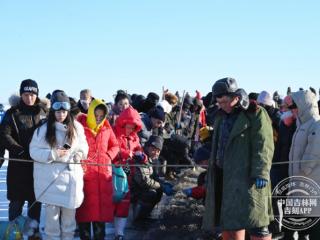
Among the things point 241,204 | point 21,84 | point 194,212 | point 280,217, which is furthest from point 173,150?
point 241,204

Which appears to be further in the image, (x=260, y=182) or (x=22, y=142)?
(x=22, y=142)

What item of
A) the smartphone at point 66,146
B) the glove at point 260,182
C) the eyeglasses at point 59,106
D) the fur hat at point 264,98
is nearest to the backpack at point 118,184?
the smartphone at point 66,146

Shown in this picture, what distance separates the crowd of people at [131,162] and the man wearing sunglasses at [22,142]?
11 mm

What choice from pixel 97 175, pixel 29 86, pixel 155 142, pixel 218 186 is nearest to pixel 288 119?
pixel 218 186

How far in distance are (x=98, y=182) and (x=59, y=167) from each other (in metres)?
0.53

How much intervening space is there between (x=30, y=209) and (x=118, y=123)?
5.09 feet

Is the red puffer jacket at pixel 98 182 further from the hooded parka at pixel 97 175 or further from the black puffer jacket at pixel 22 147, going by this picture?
the black puffer jacket at pixel 22 147

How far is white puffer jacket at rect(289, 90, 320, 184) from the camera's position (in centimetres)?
579

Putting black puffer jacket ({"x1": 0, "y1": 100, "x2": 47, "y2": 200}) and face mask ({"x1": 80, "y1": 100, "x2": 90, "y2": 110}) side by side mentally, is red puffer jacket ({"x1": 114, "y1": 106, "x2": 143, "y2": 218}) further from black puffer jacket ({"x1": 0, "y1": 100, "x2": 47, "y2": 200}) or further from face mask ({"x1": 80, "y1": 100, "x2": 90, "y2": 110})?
face mask ({"x1": 80, "y1": 100, "x2": 90, "y2": 110})

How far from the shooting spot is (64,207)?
5.61 meters

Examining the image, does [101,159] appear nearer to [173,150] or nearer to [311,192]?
[311,192]

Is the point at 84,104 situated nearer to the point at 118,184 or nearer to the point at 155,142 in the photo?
the point at 155,142

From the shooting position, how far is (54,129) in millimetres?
5602

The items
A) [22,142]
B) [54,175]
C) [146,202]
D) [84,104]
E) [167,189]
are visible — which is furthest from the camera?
[84,104]
